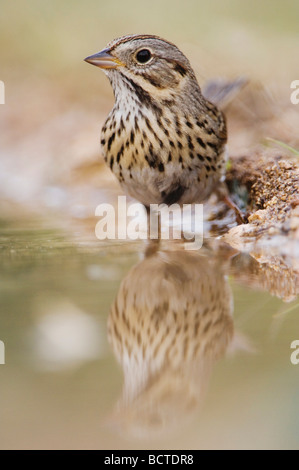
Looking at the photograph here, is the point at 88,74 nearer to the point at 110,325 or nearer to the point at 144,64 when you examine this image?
the point at 144,64

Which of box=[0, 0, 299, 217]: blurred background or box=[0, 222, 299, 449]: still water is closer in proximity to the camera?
box=[0, 222, 299, 449]: still water

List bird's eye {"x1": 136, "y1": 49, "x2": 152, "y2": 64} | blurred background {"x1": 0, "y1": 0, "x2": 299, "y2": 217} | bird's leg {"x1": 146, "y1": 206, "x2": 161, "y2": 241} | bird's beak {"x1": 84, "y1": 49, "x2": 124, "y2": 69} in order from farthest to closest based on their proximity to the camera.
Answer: blurred background {"x1": 0, "y1": 0, "x2": 299, "y2": 217} → bird's leg {"x1": 146, "y1": 206, "x2": 161, "y2": 241} → bird's eye {"x1": 136, "y1": 49, "x2": 152, "y2": 64} → bird's beak {"x1": 84, "y1": 49, "x2": 124, "y2": 69}

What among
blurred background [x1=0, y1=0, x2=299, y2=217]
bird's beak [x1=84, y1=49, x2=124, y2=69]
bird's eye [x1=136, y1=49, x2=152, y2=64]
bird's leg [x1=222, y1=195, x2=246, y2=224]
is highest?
blurred background [x1=0, y1=0, x2=299, y2=217]

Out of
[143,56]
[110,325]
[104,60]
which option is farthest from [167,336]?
[143,56]

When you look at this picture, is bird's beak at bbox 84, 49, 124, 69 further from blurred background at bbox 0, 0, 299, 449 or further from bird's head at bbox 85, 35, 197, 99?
blurred background at bbox 0, 0, 299, 449

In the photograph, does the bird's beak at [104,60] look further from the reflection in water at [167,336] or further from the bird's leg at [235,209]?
the reflection in water at [167,336]

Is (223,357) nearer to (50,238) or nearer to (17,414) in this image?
(17,414)

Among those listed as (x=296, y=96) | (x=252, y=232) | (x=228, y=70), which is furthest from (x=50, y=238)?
(x=228, y=70)

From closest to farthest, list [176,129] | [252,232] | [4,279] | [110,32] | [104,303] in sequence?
[104,303], [4,279], [252,232], [176,129], [110,32]

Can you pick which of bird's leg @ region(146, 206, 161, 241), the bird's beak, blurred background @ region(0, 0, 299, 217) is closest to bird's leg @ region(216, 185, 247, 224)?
bird's leg @ region(146, 206, 161, 241)
